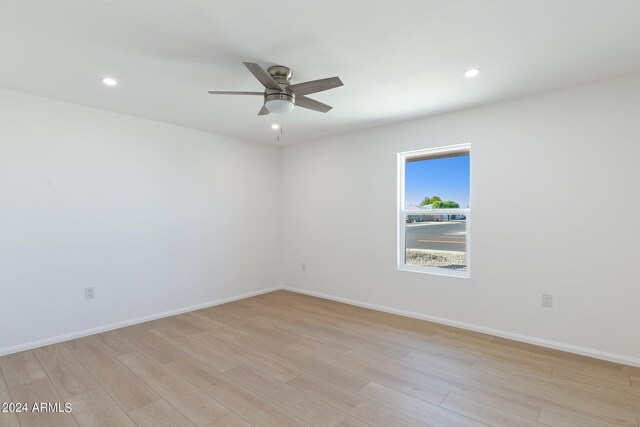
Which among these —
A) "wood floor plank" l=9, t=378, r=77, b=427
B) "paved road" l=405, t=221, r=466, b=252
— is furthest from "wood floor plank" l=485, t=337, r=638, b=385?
"wood floor plank" l=9, t=378, r=77, b=427

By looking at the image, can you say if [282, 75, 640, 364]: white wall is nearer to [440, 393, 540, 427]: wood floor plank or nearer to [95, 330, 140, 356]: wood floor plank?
[440, 393, 540, 427]: wood floor plank

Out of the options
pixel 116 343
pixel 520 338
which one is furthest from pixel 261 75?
pixel 520 338

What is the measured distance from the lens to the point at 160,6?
67.7 inches

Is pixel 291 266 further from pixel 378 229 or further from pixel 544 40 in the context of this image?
pixel 544 40

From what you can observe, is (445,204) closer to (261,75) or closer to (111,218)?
(261,75)

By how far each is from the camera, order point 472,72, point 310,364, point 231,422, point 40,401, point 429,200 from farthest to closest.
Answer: point 429,200, point 310,364, point 472,72, point 40,401, point 231,422

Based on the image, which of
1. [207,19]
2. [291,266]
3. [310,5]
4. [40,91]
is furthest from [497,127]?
[40,91]

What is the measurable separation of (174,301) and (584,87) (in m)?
4.92

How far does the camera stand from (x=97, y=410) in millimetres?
2016

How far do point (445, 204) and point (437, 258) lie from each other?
0.66 m

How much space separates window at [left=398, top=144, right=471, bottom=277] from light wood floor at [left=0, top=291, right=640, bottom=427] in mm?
820

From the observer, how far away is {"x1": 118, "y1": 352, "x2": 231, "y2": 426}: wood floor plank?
77.7 inches

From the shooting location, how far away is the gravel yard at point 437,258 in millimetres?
3631

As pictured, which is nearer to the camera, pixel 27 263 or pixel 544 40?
pixel 544 40
